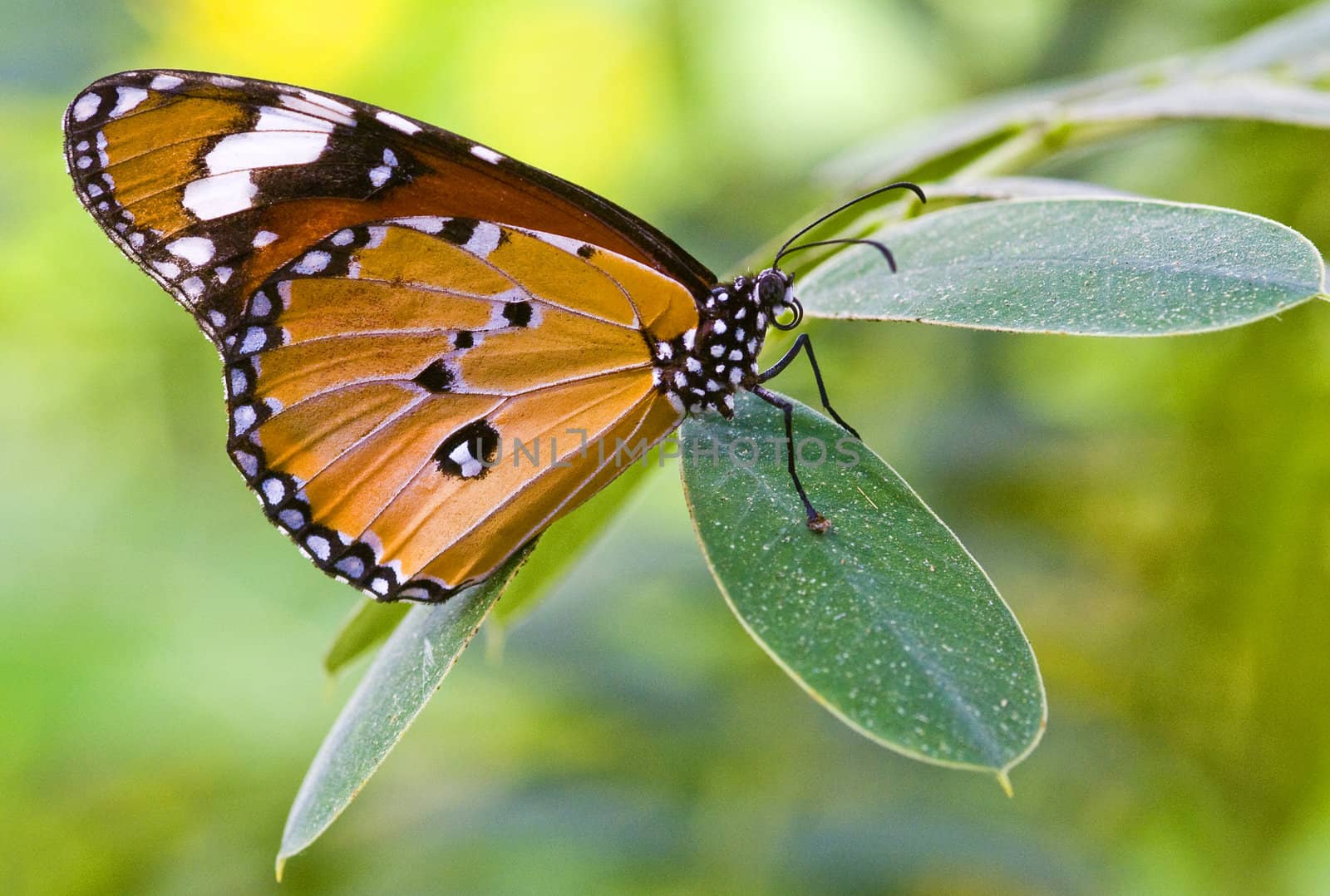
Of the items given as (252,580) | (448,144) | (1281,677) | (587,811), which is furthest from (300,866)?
(1281,677)

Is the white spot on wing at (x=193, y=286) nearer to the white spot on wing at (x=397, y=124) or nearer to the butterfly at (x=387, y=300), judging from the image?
the butterfly at (x=387, y=300)

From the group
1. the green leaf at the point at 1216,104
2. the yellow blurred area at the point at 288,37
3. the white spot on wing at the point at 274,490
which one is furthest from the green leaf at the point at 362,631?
the yellow blurred area at the point at 288,37

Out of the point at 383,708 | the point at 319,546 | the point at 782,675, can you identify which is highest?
the point at 319,546

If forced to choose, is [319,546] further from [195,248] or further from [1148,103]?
[1148,103]

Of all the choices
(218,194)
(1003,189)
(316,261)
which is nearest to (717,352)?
(1003,189)

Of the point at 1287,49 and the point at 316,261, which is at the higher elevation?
the point at 1287,49

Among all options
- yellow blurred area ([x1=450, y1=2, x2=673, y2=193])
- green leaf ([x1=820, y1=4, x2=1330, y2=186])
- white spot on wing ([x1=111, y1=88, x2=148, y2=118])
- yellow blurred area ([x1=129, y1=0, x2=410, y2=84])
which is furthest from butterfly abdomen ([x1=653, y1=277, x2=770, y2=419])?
yellow blurred area ([x1=129, y1=0, x2=410, y2=84])
